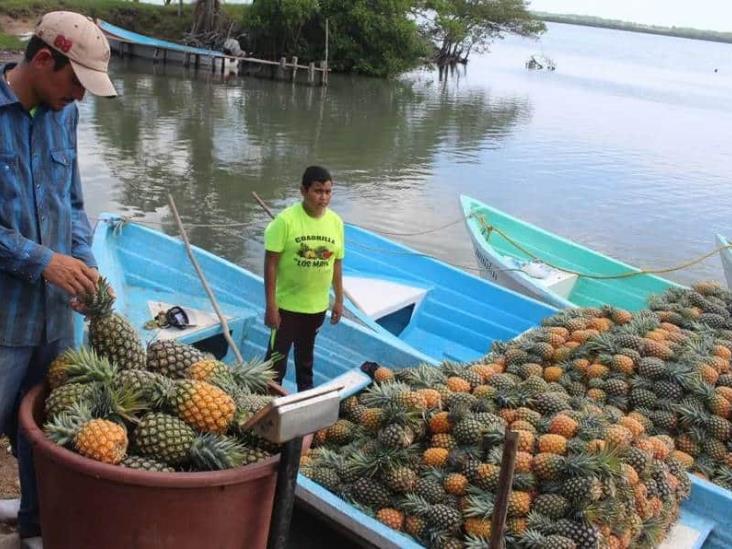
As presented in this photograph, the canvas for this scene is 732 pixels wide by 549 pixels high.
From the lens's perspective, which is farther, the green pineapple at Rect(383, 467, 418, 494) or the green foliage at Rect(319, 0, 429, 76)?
the green foliage at Rect(319, 0, 429, 76)

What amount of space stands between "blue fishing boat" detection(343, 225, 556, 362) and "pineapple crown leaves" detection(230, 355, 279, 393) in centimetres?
348

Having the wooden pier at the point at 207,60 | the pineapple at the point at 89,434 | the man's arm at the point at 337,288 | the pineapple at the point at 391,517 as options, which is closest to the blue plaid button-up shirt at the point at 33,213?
the pineapple at the point at 89,434

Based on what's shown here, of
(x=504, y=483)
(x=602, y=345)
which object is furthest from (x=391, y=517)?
(x=602, y=345)

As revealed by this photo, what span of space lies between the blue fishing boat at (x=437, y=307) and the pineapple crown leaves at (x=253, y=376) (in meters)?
3.48

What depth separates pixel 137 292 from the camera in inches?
222

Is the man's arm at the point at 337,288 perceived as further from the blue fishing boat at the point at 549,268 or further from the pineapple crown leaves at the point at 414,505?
the blue fishing boat at the point at 549,268

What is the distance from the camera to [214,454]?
6.16 feet

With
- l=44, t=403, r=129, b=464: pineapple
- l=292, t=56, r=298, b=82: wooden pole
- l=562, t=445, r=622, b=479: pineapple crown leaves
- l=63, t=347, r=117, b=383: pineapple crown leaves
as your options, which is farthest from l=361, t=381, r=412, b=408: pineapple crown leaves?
l=292, t=56, r=298, b=82: wooden pole

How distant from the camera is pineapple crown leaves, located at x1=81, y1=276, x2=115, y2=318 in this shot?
2186mm

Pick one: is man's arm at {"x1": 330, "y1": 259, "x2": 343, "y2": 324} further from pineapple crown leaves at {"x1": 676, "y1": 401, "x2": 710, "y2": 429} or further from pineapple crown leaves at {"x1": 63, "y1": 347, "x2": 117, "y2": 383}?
pineapple crown leaves at {"x1": 63, "y1": 347, "x2": 117, "y2": 383}

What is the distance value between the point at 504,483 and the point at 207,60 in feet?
93.9

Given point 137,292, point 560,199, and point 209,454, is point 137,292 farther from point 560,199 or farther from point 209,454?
point 560,199

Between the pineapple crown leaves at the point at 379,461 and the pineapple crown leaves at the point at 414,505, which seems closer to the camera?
the pineapple crown leaves at the point at 414,505

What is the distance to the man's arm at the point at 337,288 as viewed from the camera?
14.9ft
